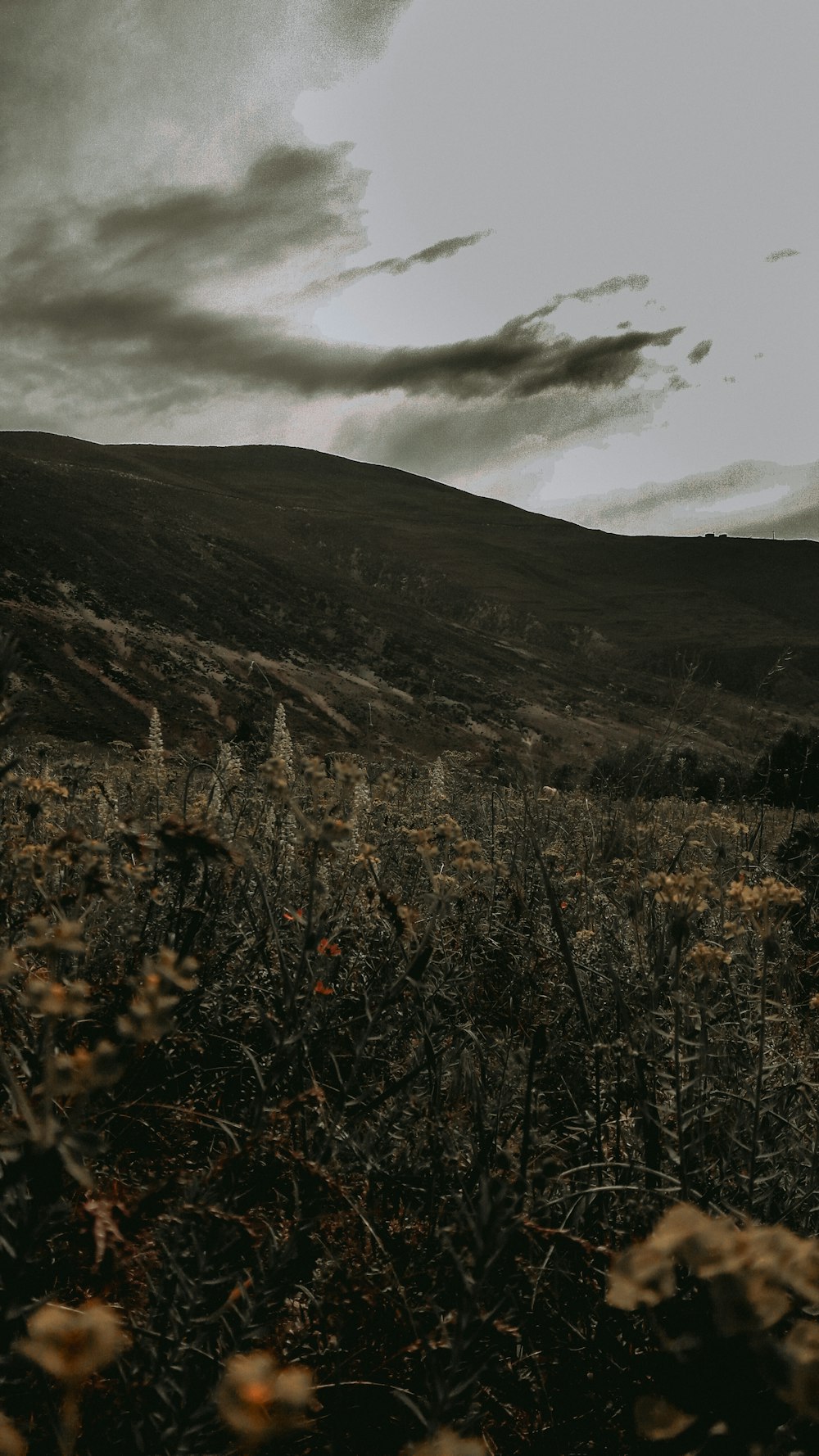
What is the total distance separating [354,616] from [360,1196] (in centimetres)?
4816

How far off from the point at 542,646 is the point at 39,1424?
7424cm

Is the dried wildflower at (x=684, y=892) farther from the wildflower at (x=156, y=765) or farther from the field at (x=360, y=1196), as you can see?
the wildflower at (x=156, y=765)

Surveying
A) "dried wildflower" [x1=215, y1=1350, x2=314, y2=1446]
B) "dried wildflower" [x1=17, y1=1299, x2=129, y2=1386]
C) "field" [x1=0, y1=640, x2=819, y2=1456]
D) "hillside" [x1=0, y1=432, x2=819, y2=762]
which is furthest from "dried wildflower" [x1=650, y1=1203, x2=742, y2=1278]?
"hillside" [x1=0, y1=432, x2=819, y2=762]

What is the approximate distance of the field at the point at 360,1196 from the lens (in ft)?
2.59

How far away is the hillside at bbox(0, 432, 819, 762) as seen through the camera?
1083 inches

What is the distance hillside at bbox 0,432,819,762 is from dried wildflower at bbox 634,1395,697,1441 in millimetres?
2586

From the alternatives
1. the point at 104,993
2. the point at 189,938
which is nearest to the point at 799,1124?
the point at 189,938

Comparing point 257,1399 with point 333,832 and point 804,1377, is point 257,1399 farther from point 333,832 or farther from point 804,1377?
point 333,832

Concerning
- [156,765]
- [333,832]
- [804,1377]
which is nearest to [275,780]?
[333,832]

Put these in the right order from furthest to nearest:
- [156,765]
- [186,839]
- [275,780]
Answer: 1. [156,765]
2. [275,780]
3. [186,839]

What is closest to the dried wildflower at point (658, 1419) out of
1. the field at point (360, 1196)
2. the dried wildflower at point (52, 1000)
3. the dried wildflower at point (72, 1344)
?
the field at point (360, 1196)

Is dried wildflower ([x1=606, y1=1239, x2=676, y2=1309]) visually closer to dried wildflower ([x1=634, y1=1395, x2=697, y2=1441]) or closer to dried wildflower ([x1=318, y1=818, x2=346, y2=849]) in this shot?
dried wildflower ([x1=634, y1=1395, x2=697, y2=1441])

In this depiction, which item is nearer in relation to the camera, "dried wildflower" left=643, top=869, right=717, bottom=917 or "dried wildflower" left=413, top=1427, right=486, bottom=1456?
"dried wildflower" left=413, top=1427, right=486, bottom=1456

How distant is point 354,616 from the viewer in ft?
161
